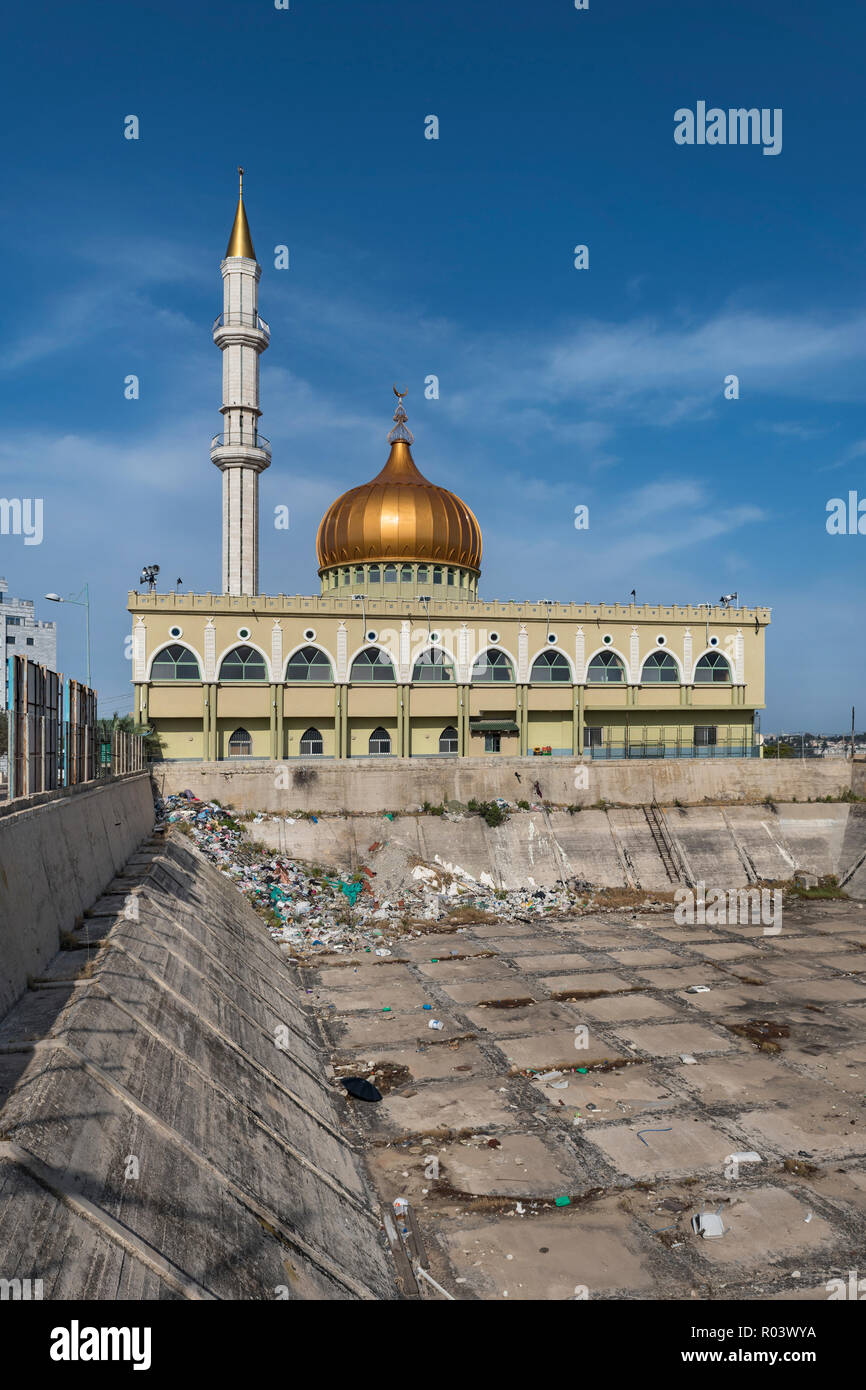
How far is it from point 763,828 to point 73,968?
3062 centimetres

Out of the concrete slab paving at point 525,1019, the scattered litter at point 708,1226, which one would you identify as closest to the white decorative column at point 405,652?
the concrete slab paving at point 525,1019

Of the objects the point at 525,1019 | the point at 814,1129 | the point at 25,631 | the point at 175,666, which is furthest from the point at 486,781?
the point at 25,631

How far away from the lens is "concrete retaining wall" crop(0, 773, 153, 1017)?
1020cm

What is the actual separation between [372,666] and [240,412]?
1402cm

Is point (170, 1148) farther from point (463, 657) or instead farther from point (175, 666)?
point (463, 657)

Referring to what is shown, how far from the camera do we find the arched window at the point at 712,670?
41812 mm

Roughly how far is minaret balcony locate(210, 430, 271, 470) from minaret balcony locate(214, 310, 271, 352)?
444 centimetres

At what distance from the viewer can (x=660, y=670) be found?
136 ft

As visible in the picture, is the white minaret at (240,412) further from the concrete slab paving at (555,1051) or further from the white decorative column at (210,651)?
the concrete slab paving at (555,1051)

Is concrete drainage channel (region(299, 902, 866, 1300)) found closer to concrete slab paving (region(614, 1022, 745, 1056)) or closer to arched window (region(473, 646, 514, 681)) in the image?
concrete slab paving (region(614, 1022, 745, 1056))

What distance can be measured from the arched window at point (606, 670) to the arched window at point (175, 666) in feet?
61.8
